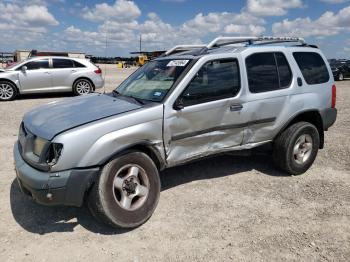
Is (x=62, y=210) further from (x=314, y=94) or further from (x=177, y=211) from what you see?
(x=314, y=94)

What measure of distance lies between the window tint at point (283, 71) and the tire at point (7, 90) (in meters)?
10.7

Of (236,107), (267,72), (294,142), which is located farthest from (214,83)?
(294,142)

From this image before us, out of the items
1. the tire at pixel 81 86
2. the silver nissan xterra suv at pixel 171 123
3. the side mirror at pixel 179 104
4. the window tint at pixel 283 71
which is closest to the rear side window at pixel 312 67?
the silver nissan xterra suv at pixel 171 123

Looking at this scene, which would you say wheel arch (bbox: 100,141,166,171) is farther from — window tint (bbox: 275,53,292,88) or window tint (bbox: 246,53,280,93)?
window tint (bbox: 275,53,292,88)

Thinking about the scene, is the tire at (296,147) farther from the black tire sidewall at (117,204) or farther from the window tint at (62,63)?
the window tint at (62,63)

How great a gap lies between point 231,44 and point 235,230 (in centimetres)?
279

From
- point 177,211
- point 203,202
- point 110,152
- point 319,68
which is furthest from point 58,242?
point 319,68

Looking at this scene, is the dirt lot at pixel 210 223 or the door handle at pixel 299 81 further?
the door handle at pixel 299 81

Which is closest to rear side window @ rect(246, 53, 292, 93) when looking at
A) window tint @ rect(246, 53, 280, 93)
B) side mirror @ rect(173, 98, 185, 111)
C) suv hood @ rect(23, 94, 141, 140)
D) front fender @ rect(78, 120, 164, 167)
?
window tint @ rect(246, 53, 280, 93)

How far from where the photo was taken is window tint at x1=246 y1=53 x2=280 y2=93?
185 inches

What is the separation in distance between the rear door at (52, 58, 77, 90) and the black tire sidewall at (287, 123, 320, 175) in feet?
34.4

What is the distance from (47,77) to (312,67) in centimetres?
1042

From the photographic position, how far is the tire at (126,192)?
353cm

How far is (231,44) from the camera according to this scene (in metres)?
5.30
